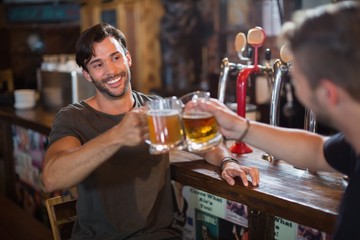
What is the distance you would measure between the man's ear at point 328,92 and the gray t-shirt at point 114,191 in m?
0.99

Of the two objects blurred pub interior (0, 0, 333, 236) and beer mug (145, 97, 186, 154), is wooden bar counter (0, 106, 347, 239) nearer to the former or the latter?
beer mug (145, 97, 186, 154)

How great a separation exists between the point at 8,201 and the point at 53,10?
4.96 m

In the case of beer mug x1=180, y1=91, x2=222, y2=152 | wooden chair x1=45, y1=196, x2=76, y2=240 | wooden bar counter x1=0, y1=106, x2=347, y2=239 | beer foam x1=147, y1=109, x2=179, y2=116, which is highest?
beer foam x1=147, y1=109, x2=179, y2=116

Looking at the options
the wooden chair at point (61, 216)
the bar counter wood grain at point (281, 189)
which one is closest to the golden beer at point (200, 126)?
the bar counter wood grain at point (281, 189)

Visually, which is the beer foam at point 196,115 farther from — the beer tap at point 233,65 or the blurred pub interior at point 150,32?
the blurred pub interior at point 150,32

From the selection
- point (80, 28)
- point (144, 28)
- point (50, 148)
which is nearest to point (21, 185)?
point (50, 148)

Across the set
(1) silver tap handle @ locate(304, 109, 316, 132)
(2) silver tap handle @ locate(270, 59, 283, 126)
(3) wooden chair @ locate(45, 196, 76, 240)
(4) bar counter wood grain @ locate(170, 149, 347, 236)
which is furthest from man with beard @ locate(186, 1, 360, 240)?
(3) wooden chair @ locate(45, 196, 76, 240)

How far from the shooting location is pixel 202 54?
7.56 m

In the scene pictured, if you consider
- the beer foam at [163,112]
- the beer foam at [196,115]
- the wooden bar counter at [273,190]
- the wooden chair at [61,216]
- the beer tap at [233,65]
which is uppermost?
the beer tap at [233,65]

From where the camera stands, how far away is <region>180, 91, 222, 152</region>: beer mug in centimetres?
141

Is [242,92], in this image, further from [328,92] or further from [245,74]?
[328,92]

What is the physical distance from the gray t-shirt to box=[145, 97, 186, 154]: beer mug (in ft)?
1.59

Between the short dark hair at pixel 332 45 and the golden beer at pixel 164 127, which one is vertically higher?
the short dark hair at pixel 332 45

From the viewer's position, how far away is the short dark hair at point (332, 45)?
3.21ft
